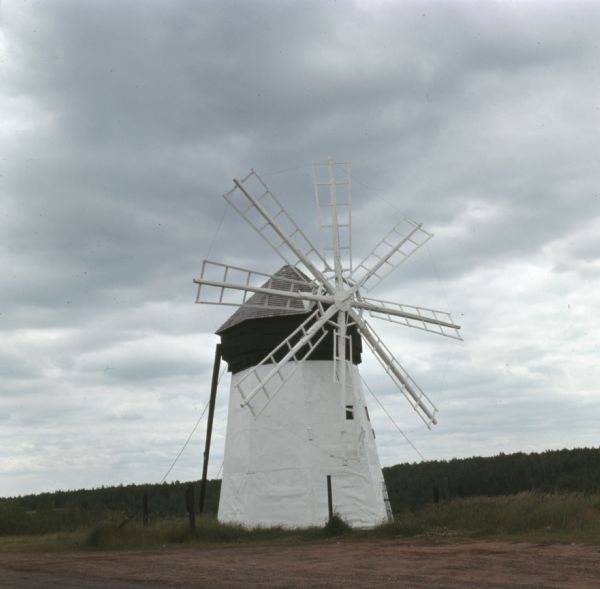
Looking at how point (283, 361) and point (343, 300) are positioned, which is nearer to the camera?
point (283, 361)

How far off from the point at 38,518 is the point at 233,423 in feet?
51.0

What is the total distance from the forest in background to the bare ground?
18.1 metres

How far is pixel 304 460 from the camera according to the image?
23375 millimetres

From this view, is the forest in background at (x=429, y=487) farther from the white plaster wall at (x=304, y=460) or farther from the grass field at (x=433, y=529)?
the white plaster wall at (x=304, y=460)

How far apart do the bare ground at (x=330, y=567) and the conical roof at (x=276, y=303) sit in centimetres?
703

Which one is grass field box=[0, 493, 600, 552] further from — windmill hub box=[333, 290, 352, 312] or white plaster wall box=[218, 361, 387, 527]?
windmill hub box=[333, 290, 352, 312]

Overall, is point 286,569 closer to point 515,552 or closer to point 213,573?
point 213,573

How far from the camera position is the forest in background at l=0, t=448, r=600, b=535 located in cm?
3644

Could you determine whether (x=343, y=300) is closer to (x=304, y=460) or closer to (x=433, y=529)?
(x=304, y=460)

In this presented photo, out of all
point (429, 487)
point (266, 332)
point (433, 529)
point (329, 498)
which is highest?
point (266, 332)

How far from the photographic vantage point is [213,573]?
13.9m

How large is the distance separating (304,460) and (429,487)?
23439mm

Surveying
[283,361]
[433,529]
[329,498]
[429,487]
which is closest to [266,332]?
[283,361]

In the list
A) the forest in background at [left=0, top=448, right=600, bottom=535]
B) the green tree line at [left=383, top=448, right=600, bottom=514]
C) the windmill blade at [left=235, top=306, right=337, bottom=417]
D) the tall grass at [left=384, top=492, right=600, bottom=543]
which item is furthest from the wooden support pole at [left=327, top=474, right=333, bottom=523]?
the green tree line at [left=383, top=448, right=600, bottom=514]
